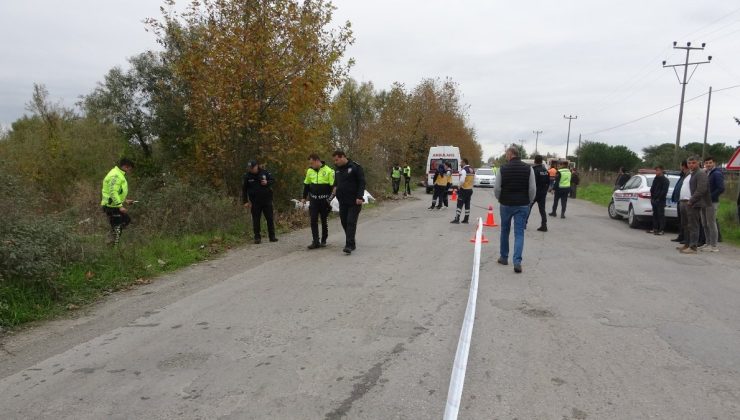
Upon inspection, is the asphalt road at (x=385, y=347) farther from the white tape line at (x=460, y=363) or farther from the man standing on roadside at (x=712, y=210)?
the man standing on roadside at (x=712, y=210)

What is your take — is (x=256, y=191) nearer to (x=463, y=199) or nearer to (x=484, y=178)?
(x=463, y=199)

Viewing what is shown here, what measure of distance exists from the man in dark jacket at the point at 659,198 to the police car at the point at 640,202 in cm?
40

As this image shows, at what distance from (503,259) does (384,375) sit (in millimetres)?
4633

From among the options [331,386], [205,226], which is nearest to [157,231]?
[205,226]

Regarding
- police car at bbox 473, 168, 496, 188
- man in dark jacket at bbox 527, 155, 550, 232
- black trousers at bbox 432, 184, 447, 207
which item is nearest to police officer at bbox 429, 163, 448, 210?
black trousers at bbox 432, 184, 447, 207

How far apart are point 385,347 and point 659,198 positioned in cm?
1078

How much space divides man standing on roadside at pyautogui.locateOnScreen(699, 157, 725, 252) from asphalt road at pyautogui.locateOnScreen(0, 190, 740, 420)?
8.68ft

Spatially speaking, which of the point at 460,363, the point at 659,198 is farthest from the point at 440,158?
the point at 460,363

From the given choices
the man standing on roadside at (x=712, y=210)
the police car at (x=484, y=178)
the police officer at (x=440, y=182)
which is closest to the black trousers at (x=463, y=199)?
the police officer at (x=440, y=182)

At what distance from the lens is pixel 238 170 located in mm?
13891

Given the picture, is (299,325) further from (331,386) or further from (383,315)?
(331,386)

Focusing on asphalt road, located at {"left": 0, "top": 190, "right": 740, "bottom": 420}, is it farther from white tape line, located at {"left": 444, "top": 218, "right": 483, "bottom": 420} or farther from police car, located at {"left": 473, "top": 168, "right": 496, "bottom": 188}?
police car, located at {"left": 473, "top": 168, "right": 496, "bottom": 188}

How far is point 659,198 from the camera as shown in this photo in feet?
41.3

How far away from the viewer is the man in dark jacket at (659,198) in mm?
12477
